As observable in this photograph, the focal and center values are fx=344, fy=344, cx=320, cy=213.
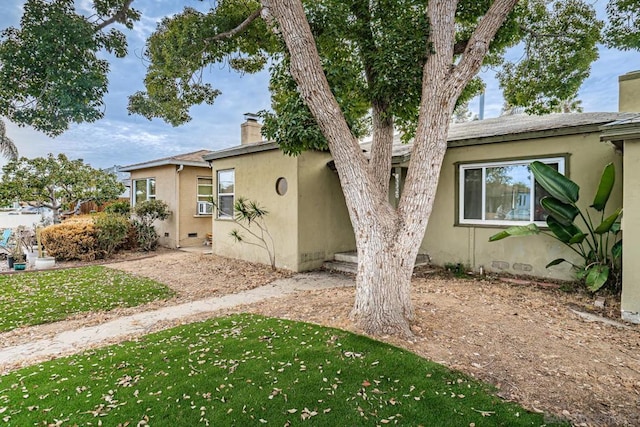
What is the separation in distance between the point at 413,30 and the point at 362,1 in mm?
1441

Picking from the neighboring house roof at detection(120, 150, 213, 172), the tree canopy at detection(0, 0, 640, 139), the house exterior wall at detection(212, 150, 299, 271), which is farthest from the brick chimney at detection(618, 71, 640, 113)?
the neighboring house roof at detection(120, 150, 213, 172)

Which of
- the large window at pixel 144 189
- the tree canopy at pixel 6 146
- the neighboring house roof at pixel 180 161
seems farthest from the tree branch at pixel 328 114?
the tree canopy at pixel 6 146

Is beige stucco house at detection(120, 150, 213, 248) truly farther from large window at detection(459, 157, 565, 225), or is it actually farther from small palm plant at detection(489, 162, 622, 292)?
small palm plant at detection(489, 162, 622, 292)

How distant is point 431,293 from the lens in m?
6.53

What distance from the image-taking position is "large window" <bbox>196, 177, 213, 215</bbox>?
14070 millimetres

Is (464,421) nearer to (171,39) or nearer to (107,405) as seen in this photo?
(107,405)

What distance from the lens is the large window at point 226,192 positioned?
37.0 feet

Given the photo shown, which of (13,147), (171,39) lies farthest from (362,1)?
(13,147)

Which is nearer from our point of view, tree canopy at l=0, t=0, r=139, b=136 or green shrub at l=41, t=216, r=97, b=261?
tree canopy at l=0, t=0, r=139, b=136

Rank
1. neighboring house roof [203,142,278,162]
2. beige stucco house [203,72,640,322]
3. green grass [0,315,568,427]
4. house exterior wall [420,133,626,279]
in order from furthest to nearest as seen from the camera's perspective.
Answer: neighboring house roof [203,142,278,162]
beige stucco house [203,72,640,322]
house exterior wall [420,133,626,279]
green grass [0,315,568,427]

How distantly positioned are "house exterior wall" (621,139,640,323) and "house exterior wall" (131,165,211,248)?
13.0 m

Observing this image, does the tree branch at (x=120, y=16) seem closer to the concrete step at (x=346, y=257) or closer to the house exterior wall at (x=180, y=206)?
the house exterior wall at (x=180, y=206)

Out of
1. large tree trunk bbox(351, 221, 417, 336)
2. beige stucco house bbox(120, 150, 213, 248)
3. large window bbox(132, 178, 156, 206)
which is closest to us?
large tree trunk bbox(351, 221, 417, 336)

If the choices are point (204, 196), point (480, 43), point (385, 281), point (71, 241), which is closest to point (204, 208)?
point (204, 196)
